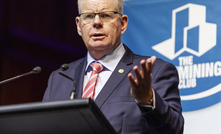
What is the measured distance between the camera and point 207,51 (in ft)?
9.35

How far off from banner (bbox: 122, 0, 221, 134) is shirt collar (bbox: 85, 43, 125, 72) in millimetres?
847

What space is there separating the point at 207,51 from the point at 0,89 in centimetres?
242

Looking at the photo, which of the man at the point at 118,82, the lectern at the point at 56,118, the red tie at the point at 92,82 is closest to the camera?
the lectern at the point at 56,118

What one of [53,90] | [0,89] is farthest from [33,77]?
[53,90]

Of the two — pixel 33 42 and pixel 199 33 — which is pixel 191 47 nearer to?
pixel 199 33

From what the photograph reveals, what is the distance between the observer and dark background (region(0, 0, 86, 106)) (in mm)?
3828

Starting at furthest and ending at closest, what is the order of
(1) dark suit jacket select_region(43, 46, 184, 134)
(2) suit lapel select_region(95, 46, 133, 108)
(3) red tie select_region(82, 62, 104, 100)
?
1. (3) red tie select_region(82, 62, 104, 100)
2. (2) suit lapel select_region(95, 46, 133, 108)
3. (1) dark suit jacket select_region(43, 46, 184, 134)

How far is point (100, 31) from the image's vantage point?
2.21 metres

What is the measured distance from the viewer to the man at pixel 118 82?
150cm

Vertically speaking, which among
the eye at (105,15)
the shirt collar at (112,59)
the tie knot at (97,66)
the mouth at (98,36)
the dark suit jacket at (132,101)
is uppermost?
the eye at (105,15)

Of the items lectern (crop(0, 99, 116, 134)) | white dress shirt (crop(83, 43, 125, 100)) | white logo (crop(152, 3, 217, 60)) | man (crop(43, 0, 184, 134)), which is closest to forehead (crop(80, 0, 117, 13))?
man (crop(43, 0, 184, 134))

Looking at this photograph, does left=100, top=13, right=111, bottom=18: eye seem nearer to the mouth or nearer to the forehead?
the forehead

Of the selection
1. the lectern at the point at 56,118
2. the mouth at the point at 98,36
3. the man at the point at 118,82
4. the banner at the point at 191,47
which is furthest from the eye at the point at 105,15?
the lectern at the point at 56,118

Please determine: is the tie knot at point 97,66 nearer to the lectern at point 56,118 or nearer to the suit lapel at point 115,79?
the suit lapel at point 115,79
